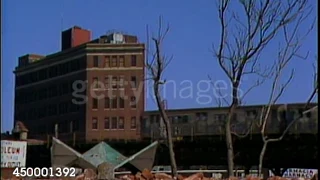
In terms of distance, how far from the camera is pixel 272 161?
91.0 ft

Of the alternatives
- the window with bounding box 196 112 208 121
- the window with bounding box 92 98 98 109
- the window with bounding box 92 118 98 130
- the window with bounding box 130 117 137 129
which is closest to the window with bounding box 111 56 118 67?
the window with bounding box 92 98 98 109

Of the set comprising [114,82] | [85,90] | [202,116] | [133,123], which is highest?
[114,82]

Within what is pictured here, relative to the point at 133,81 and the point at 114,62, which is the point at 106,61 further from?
the point at 133,81

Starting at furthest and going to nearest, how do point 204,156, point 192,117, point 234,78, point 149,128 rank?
point 149,128 < point 192,117 < point 204,156 < point 234,78

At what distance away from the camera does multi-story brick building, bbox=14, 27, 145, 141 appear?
54094 millimetres

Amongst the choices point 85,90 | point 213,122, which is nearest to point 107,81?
point 85,90

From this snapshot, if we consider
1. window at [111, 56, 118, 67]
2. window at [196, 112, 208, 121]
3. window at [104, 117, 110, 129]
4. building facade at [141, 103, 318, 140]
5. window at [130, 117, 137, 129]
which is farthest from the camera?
window at [111, 56, 118, 67]

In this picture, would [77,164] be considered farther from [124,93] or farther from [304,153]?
→ [124,93]

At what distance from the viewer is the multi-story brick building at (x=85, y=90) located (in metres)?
54.1

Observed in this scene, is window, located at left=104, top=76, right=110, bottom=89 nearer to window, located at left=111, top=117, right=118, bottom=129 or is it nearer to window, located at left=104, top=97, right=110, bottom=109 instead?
window, located at left=104, top=97, right=110, bottom=109

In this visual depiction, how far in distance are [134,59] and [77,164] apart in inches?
1456

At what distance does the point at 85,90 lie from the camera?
57188mm

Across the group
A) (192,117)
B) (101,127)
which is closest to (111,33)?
(101,127)

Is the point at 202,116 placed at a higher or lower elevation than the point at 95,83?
lower
